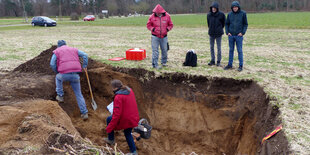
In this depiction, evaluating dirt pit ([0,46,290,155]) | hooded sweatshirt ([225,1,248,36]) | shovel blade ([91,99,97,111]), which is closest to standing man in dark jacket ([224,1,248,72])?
hooded sweatshirt ([225,1,248,36])

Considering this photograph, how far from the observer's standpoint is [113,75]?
7.75 meters

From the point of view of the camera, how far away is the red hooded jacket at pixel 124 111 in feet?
14.3

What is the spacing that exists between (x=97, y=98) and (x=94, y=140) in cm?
219

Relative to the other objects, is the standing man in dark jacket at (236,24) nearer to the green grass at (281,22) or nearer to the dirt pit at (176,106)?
the dirt pit at (176,106)

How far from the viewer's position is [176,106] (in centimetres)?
713

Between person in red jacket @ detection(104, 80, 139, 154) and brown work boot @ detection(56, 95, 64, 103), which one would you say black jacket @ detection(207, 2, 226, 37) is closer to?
person in red jacket @ detection(104, 80, 139, 154)

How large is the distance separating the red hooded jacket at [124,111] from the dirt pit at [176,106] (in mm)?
1365

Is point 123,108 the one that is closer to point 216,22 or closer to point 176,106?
point 176,106

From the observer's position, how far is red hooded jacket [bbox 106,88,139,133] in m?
4.34

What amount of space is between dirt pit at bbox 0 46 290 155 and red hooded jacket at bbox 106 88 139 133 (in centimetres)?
137

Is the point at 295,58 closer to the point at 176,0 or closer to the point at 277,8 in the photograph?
the point at 277,8

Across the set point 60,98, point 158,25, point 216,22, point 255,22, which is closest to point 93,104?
point 60,98

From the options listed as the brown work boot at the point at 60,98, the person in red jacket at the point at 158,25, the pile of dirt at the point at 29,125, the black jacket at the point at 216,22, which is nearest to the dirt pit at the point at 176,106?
the brown work boot at the point at 60,98

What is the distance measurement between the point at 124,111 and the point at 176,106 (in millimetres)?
2938
